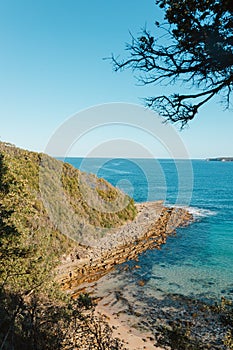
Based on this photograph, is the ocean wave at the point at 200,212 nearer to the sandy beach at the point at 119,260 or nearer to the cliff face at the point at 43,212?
the sandy beach at the point at 119,260

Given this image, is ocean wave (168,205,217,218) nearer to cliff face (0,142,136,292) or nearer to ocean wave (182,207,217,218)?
ocean wave (182,207,217,218)

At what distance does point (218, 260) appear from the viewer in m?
19.4

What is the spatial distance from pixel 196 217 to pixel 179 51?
32087mm

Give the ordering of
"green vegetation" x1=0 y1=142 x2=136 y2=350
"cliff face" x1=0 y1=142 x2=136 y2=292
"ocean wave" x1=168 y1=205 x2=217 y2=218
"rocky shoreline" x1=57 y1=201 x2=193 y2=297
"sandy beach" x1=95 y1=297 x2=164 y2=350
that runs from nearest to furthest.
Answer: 1. "green vegetation" x1=0 y1=142 x2=136 y2=350
2. "cliff face" x1=0 y1=142 x2=136 y2=292
3. "sandy beach" x1=95 y1=297 x2=164 y2=350
4. "rocky shoreline" x1=57 y1=201 x2=193 y2=297
5. "ocean wave" x1=168 y1=205 x2=217 y2=218

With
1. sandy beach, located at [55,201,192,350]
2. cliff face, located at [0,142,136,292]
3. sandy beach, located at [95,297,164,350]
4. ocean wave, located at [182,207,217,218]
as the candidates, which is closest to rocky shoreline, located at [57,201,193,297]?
sandy beach, located at [55,201,192,350]

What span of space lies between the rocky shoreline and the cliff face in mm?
884

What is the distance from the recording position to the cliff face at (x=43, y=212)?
7.77 m

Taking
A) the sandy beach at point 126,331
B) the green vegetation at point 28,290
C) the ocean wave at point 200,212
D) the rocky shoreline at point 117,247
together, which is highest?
the green vegetation at point 28,290

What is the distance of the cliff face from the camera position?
777 centimetres

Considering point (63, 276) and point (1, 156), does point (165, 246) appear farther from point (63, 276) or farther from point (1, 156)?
point (1, 156)

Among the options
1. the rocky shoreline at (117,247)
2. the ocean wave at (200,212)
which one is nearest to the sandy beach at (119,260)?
the rocky shoreline at (117,247)

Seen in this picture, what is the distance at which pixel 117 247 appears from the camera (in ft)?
67.9

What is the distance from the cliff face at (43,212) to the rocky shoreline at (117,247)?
2.90 ft

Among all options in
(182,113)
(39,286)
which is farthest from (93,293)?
(182,113)
